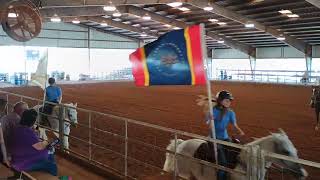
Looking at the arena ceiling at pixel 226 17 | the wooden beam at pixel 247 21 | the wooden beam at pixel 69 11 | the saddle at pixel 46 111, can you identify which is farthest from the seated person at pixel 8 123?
the wooden beam at pixel 247 21

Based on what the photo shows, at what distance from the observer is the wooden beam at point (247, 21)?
23.1 meters

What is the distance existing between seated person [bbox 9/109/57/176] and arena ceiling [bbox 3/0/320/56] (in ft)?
31.9

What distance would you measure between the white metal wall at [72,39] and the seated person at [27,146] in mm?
34032

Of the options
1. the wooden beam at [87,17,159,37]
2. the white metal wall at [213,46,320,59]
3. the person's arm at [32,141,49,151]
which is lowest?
the person's arm at [32,141,49,151]

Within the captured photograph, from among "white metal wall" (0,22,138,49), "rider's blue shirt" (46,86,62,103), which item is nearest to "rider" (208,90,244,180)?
"rider's blue shirt" (46,86,62,103)

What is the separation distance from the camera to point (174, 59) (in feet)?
15.7

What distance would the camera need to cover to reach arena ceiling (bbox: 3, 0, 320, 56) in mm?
21250

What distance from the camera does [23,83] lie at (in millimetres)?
34969

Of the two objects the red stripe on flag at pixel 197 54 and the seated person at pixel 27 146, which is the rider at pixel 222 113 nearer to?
the red stripe on flag at pixel 197 54

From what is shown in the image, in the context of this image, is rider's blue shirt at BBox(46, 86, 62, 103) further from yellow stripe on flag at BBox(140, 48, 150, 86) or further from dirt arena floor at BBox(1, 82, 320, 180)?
yellow stripe on flag at BBox(140, 48, 150, 86)

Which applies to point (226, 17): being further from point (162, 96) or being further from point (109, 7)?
point (109, 7)

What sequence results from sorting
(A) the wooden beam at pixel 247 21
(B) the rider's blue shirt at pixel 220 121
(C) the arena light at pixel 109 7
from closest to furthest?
(B) the rider's blue shirt at pixel 220 121, (C) the arena light at pixel 109 7, (A) the wooden beam at pixel 247 21

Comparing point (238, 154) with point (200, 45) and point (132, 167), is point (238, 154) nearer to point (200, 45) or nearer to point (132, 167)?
point (200, 45)

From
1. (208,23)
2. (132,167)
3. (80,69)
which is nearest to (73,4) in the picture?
(132,167)
